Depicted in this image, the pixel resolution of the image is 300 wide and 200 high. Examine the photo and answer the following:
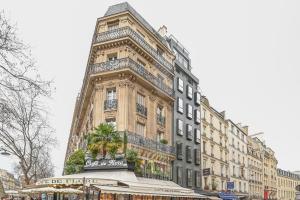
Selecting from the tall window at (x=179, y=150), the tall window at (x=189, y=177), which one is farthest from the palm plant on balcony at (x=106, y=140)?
Result: the tall window at (x=189, y=177)

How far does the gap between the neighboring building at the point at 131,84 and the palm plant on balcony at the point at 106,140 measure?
3.46 ft

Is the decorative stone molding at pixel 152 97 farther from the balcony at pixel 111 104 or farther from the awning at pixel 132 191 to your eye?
the awning at pixel 132 191

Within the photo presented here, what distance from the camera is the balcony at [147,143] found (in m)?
29.9

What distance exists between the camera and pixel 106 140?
93.1ft

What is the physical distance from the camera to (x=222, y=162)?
53281mm

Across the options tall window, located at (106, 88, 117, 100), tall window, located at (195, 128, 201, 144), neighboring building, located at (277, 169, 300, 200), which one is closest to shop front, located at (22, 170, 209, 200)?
tall window, located at (106, 88, 117, 100)

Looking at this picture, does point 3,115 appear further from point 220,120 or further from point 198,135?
point 220,120

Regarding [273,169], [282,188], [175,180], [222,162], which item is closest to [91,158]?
[175,180]

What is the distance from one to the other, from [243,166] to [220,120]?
12.4 metres

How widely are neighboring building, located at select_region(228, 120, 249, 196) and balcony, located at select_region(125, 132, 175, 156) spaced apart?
24.2 meters

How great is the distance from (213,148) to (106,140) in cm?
2517

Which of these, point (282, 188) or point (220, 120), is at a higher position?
point (220, 120)

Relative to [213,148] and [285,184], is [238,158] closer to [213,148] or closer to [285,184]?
[213,148]

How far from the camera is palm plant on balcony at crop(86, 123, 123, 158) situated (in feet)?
92.8
